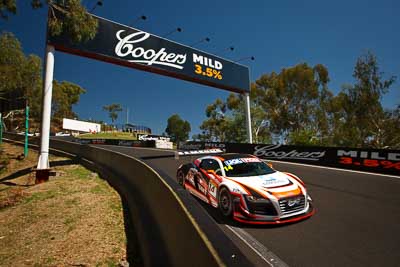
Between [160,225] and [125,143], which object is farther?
[125,143]

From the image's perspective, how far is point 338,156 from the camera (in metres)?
13.0

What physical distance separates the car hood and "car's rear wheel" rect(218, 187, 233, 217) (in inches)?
15.5

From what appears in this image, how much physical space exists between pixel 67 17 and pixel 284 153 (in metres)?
14.3

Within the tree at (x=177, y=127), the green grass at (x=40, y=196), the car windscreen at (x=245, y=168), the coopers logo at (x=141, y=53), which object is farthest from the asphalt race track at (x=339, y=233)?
the tree at (x=177, y=127)

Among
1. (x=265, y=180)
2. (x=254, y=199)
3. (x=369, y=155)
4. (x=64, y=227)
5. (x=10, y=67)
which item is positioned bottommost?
(x=64, y=227)

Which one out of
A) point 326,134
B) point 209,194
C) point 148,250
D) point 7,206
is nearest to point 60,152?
point 7,206

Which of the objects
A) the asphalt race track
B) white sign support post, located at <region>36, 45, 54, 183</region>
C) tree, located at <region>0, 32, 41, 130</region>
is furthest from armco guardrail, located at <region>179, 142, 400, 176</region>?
tree, located at <region>0, 32, 41, 130</region>

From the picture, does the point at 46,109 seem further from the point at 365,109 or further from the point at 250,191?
the point at 365,109

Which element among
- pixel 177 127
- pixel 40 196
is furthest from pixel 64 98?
pixel 40 196

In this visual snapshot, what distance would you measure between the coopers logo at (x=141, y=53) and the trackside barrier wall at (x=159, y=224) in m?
9.06

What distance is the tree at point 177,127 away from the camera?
121750 millimetres

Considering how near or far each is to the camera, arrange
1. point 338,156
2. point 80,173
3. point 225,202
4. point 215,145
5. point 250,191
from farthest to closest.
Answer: point 215,145, point 338,156, point 80,173, point 225,202, point 250,191

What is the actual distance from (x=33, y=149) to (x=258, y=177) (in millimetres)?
23985

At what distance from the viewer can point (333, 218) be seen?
5.53 metres
